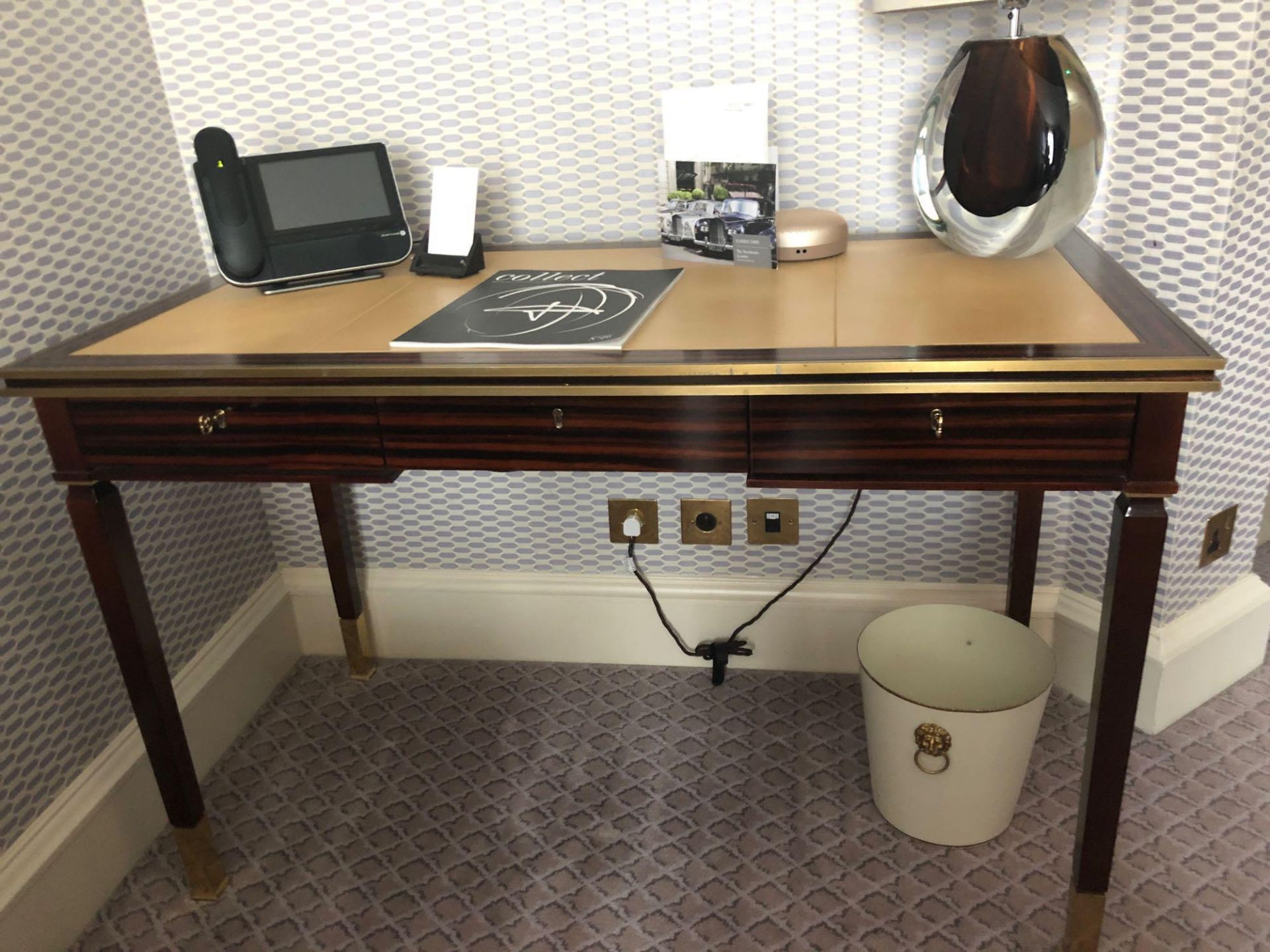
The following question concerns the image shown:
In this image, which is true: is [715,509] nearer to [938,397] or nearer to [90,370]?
[938,397]

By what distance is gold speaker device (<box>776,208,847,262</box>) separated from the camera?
1400mm

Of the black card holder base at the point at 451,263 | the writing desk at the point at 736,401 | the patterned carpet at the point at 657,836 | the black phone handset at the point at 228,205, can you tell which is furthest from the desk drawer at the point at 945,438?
the black phone handset at the point at 228,205

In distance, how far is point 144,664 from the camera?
1.34m

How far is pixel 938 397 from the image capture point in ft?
3.49

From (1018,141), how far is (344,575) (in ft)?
4.31

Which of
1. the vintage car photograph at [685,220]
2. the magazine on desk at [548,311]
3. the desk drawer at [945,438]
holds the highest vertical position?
the vintage car photograph at [685,220]

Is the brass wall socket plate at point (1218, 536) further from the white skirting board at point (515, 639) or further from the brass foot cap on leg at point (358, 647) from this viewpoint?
the brass foot cap on leg at point (358, 647)

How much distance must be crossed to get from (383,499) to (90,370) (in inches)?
28.8

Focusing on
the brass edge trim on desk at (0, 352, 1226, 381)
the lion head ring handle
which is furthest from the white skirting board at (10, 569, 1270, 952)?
the brass edge trim on desk at (0, 352, 1226, 381)

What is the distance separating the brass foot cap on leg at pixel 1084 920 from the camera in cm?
126

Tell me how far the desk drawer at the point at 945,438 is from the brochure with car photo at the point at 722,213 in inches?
14.4

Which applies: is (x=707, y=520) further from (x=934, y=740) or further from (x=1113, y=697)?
(x=1113, y=697)

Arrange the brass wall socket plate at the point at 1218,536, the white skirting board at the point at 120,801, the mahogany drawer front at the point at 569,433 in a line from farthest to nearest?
the brass wall socket plate at the point at 1218,536 → the white skirting board at the point at 120,801 → the mahogany drawer front at the point at 569,433

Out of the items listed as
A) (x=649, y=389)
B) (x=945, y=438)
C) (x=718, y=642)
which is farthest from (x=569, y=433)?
(x=718, y=642)
